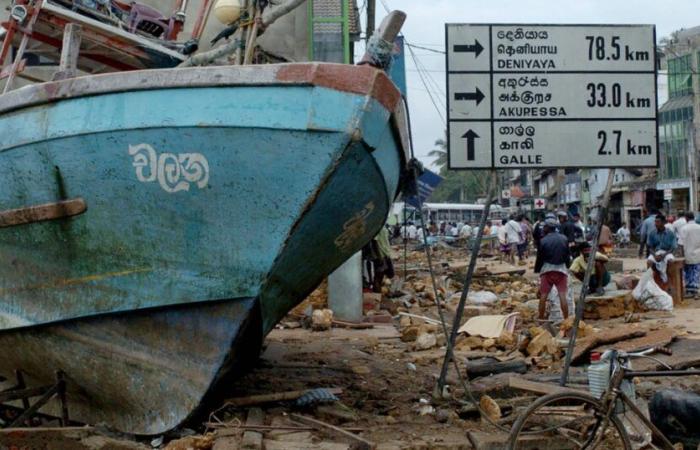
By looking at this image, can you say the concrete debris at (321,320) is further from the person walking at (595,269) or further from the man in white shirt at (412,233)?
the man in white shirt at (412,233)

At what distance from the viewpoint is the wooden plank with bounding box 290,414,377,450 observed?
5.00 metres

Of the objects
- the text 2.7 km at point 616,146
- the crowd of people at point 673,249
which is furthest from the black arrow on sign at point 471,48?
the crowd of people at point 673,249

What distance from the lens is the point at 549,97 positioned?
6234mm

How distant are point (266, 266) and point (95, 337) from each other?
1348 mm

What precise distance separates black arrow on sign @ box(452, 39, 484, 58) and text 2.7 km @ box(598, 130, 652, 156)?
1.03 m

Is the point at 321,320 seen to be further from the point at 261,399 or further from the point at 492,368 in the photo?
the point at 261,399

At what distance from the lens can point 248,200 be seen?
5156 millimetres

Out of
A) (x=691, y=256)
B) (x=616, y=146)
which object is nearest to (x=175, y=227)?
(x=616, y=146)

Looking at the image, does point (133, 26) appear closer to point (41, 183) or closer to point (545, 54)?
point (41, 183)

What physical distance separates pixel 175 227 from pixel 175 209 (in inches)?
4.7

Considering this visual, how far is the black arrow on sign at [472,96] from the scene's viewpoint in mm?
6207

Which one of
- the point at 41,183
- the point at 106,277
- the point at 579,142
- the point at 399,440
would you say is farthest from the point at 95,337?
the point at 579,142

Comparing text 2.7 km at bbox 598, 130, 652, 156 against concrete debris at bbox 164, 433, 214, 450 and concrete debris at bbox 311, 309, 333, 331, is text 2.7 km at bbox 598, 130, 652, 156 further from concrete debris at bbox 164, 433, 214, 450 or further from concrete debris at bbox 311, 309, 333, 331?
concrete debris at bbox 311, 309, 333, 331

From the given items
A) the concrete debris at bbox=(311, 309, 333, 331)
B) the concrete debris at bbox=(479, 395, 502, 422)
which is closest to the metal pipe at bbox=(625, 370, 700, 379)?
the concrete debris at bbox=(479, 395, 502, 422)
